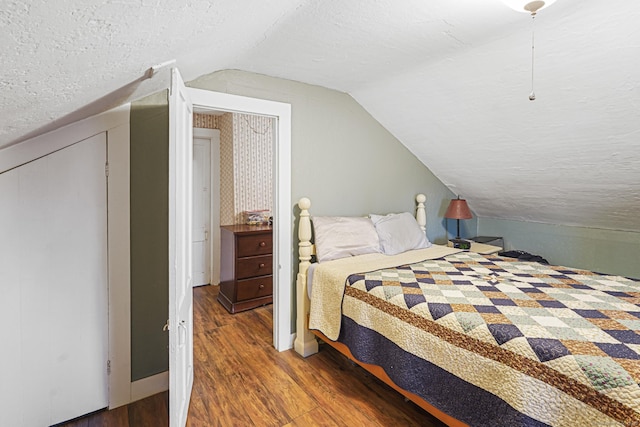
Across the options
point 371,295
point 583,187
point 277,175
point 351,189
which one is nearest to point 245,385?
point 371,295

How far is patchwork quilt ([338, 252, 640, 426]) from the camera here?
1155 millimetres

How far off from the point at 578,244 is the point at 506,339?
8.77ft

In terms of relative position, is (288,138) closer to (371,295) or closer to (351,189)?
(351,189)

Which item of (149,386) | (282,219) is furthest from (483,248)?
(149,386)

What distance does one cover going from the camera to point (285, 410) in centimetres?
198

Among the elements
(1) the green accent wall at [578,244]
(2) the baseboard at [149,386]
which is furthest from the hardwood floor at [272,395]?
(1) the green accent wall at [578,244]

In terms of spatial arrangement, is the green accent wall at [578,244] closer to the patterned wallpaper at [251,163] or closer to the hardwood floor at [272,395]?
the hardwood floor at [272,395]

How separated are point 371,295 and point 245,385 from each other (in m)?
1.08

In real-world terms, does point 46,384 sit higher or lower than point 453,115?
lower

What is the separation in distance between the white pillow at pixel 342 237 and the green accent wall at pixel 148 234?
43.5 inches

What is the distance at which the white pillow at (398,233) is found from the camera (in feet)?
9.29

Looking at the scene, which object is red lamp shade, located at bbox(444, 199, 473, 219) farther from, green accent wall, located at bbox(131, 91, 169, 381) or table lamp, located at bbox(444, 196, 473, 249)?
green accent wall, located at bbox(131, 91, 169, 381)

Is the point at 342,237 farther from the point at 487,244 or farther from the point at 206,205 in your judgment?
the point at 206,205

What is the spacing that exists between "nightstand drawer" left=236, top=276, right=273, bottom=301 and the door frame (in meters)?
0.91
